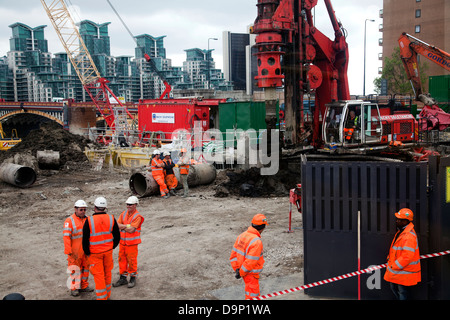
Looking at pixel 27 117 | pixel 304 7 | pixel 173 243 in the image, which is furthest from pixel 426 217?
pixel 27 117

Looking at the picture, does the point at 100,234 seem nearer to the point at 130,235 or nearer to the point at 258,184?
the point at 130,235

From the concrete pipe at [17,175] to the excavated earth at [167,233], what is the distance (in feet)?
0.94

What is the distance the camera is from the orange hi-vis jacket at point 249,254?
590 centimetres

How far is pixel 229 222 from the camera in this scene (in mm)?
12352

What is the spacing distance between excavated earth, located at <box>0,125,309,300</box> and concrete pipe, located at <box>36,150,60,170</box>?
353mm

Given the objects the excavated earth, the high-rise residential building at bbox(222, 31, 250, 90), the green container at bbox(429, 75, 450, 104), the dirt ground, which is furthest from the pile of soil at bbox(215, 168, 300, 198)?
the high-rise residential building at bbox(222, 31, 250, 90)

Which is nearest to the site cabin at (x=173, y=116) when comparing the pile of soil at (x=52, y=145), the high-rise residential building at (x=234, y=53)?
the pile of soil at (x=52, y=145)

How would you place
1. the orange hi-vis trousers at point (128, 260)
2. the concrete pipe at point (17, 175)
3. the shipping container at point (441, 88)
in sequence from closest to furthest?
the orange hi-vis trousers at point (128, 260) < the concrete pipe at point (17, 175) < the shipping container at point (441, 88)

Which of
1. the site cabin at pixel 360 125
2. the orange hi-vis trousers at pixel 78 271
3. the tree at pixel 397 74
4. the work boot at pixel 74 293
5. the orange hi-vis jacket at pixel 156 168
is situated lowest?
the work boot at pixel 74 293

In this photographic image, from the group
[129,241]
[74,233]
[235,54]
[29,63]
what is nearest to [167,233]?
[129,241]

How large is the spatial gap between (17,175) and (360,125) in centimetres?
1336

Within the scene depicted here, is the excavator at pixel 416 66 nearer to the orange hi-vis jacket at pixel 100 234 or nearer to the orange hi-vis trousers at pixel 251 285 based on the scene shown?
the orange hi-vis trousers at pixel 251 285
